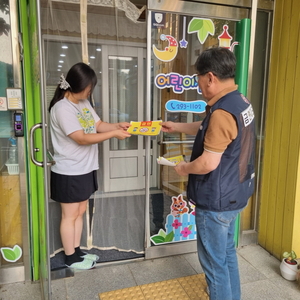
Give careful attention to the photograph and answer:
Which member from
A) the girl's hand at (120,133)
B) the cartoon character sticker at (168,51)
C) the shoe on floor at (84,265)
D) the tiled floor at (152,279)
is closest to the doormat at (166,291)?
the tiled floor at (152,279)

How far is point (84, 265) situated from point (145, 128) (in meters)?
1.22

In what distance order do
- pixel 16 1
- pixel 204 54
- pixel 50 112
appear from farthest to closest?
pixel 50 112, pixel 16 1, pixel 204 54

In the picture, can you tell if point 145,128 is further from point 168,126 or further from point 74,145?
point 74,145

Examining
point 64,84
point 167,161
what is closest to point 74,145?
point 64,84

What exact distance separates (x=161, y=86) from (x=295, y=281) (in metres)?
1.83

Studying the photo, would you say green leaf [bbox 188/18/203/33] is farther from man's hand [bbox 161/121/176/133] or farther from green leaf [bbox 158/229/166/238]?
green leaf [bbox 158/229/166/238]

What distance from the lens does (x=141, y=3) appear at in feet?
7.24

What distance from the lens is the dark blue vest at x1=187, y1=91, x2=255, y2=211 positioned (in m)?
1.55

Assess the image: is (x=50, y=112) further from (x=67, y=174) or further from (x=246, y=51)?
(x=246, y=51)

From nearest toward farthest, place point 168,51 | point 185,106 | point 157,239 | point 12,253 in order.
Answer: point 12,253 → point 168,51 → point 185,106 → point 157,239

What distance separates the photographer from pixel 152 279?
7.46ft

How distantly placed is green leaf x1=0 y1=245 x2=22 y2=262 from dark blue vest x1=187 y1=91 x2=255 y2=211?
4.72 ft

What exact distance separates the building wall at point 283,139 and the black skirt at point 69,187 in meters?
1.61

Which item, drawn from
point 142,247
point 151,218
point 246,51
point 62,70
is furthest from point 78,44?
point 142,247
